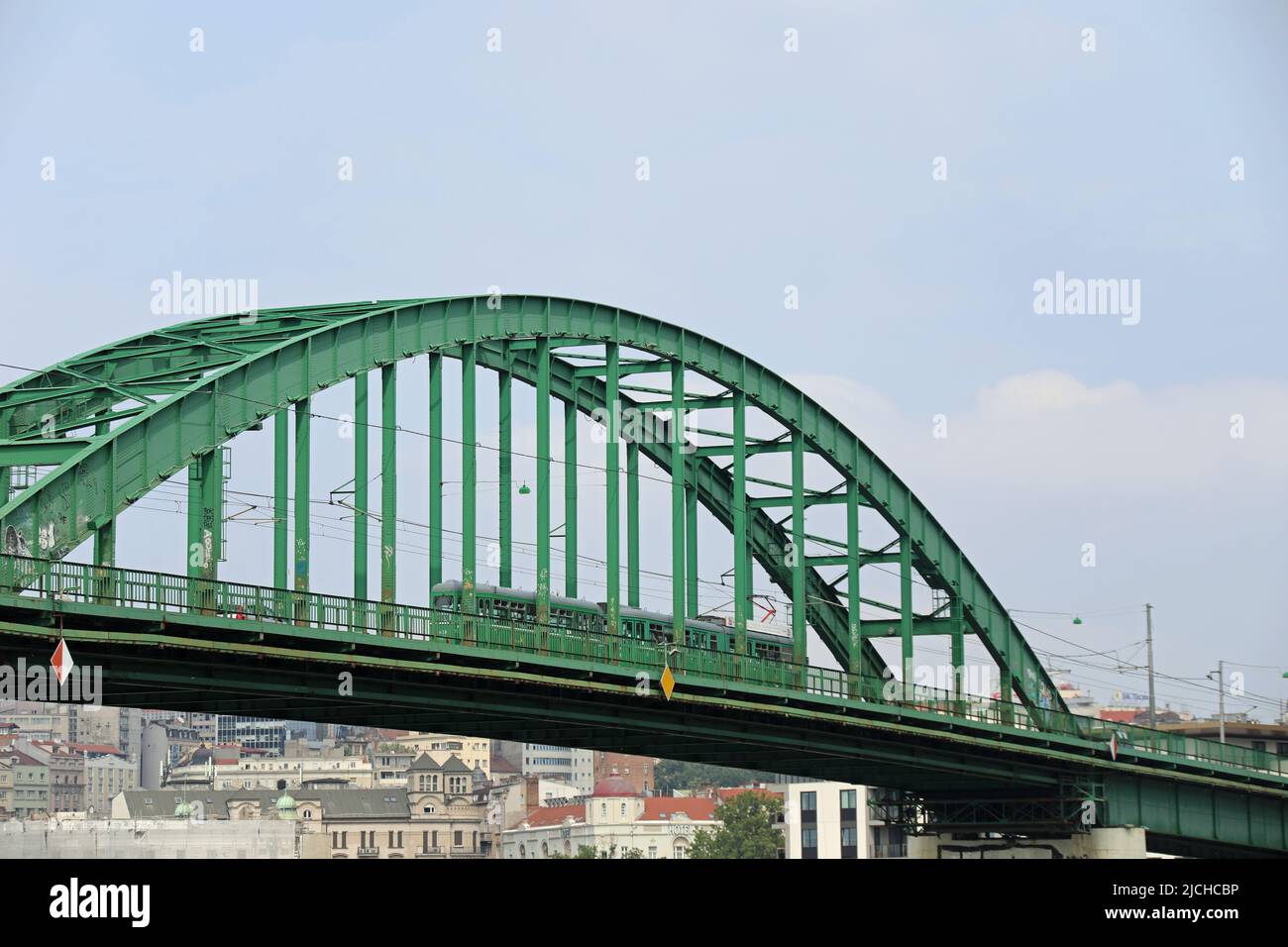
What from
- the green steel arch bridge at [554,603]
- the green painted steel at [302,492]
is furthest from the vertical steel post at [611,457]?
the green painted steel at [302,492]

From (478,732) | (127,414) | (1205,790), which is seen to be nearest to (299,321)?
(127,414)


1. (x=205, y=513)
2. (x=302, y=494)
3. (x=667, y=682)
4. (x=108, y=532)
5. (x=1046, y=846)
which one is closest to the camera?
(x=108, y=532)

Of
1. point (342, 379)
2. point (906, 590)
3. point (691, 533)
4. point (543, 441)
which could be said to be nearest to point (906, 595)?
point (906, 590)

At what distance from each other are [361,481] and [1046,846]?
4081 centimetres

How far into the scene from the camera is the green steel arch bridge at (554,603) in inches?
1935

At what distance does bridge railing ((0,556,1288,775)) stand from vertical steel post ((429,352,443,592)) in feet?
14.4

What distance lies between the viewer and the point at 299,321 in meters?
59.9

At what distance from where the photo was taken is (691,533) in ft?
262

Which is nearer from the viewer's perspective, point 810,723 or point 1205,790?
point 810,723

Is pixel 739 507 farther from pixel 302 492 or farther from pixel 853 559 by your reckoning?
pixel 302 492

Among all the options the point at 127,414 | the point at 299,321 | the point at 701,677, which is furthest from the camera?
the point at 701,677
